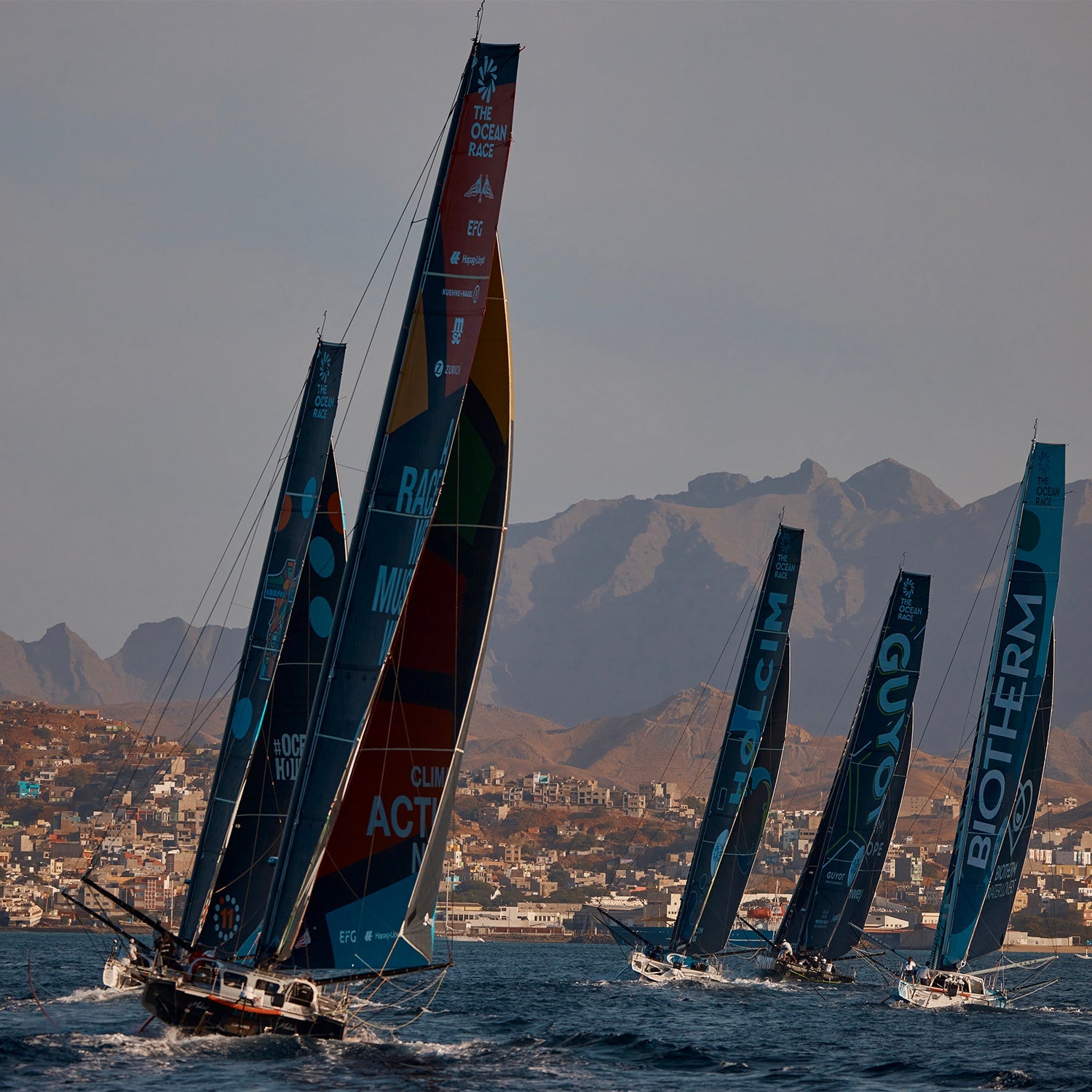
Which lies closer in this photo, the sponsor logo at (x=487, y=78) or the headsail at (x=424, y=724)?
the headsail at (x=424, y=724)

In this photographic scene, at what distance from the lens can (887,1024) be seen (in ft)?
171

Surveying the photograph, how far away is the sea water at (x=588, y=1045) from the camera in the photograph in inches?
1242

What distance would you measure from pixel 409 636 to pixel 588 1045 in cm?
1453

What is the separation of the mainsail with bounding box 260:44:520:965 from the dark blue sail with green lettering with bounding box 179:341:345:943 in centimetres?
862

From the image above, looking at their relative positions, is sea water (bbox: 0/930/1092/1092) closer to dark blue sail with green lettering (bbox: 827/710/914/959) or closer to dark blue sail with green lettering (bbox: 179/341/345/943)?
Result: dark blue sail with green lettering (bbox: 827/710/914/959)

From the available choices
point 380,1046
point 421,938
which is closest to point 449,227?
point 421,938

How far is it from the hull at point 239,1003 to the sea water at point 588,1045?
0.31m

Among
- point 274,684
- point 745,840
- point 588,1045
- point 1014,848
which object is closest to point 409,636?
point 274,684

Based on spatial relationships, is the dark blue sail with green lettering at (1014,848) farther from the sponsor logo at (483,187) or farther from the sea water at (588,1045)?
the sponsor logo at (483,187)

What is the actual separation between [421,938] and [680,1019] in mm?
20383

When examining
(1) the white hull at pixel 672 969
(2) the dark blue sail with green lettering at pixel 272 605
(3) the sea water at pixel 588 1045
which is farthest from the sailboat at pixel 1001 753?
(2) the dark blue sail with green lettering at pixel 272 605

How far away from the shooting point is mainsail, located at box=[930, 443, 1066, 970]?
55031 millimetres

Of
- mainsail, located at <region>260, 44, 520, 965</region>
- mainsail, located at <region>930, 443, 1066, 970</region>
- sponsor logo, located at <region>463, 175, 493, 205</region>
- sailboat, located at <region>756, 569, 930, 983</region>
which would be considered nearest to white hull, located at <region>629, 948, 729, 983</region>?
sailboat, located at <region>756, 569, 930, 983</region>

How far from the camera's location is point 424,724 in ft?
107
